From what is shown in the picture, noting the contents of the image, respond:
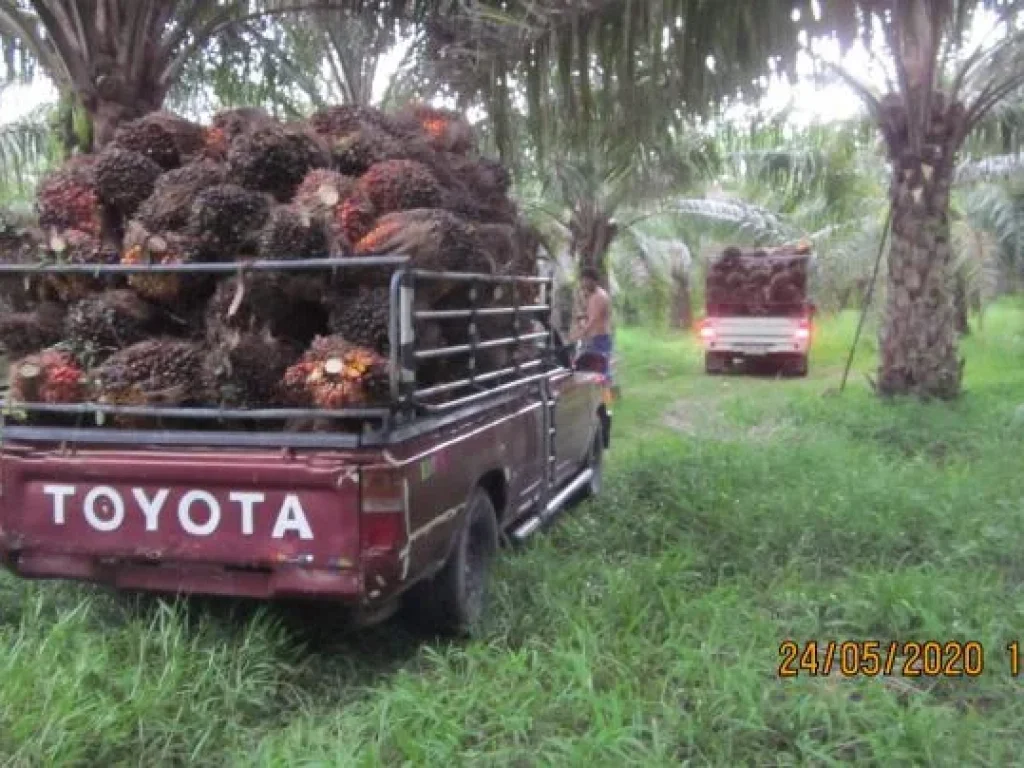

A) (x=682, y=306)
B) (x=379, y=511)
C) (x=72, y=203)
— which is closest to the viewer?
(x=379, y=511)

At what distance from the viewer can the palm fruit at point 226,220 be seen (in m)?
4.39

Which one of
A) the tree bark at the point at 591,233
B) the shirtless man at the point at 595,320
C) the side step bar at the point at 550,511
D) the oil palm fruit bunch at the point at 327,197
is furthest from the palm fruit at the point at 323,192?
the tree bark at the point at 591,233

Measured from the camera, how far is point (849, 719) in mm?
3609

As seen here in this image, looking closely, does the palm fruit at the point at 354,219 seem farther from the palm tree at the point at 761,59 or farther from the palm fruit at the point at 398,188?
the palm tree at the point at 761,59

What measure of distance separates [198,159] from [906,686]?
145 inches

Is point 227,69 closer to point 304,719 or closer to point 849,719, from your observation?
point 304,719

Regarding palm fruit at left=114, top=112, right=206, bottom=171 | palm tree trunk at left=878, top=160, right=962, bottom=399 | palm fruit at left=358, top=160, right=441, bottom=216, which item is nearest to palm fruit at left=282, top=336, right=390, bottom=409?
palm fruit at left=358, top=160, right=441, bottom=216

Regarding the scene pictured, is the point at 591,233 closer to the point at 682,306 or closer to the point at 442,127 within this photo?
the point at 442,127

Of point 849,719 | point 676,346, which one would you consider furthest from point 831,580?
point 676,346

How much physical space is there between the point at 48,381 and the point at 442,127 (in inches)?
97.2

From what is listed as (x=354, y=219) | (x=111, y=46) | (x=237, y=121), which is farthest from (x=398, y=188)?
(x=111, y=46)

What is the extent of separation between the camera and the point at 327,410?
3.93 meters

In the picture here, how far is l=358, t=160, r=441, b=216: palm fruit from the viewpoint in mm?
4629

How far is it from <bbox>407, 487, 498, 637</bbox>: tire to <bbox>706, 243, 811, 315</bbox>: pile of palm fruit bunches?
1389 cm
